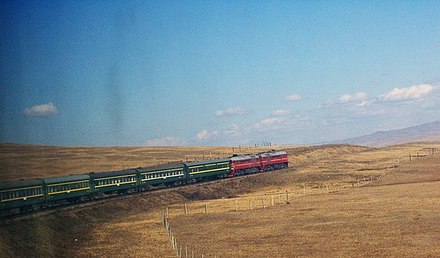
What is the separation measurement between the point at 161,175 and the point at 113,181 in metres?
11.6

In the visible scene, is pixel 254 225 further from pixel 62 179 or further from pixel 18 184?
pixel 62 179

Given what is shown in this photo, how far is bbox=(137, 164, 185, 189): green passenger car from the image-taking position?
75.9 metres

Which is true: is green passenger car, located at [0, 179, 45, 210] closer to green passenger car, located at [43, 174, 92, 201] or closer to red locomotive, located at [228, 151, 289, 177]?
green passenger car, located at [43, 174, 92, 201]

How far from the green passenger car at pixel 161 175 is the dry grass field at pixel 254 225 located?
301 centimetres

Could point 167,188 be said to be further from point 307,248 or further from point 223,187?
point 307,248

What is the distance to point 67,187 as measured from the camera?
60.3 meters

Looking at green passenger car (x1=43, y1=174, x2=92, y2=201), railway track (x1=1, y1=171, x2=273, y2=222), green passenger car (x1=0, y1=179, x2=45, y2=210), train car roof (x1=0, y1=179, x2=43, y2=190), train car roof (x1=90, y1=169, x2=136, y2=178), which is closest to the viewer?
railway track (x1=1, y1=171, x2=273, y2=222)

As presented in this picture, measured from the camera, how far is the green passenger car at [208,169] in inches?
3383

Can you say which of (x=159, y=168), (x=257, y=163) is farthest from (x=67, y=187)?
(x=257, y=163)

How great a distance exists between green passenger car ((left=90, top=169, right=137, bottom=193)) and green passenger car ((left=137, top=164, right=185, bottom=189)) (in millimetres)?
2127

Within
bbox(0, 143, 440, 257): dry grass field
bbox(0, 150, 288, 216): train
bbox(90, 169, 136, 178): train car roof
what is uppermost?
bbox(90, 169, 136, 178): train car roof

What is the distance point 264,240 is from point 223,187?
45.8 m

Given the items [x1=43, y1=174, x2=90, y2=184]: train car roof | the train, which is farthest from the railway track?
[x1=43, y1=174, x2=90, y2=184]: train car roof

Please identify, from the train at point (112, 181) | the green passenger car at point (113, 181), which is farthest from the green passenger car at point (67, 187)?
the green passenger car at point (113, 181)
